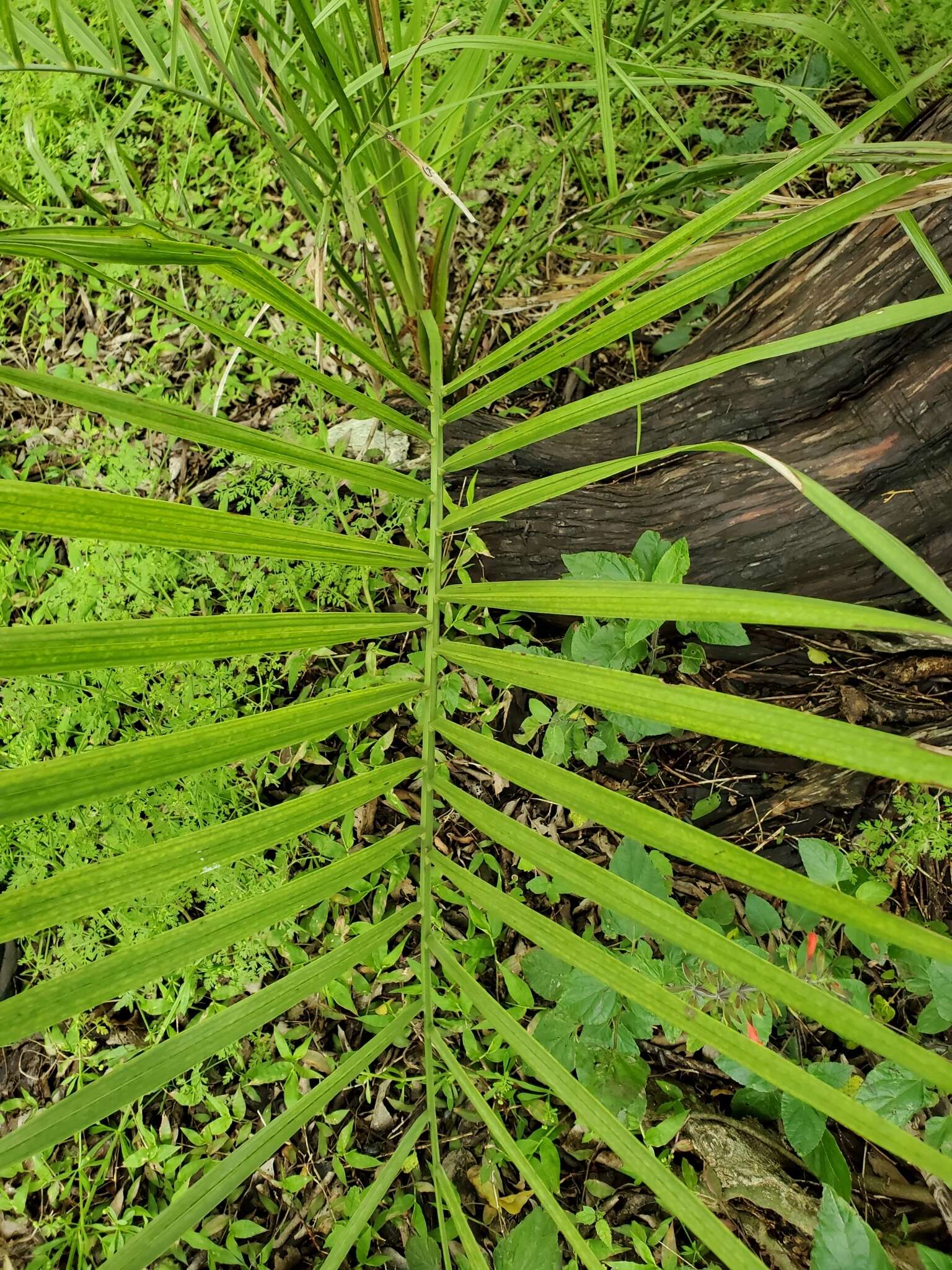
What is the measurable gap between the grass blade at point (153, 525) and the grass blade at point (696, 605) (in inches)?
7.3

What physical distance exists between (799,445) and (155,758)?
2.95ft

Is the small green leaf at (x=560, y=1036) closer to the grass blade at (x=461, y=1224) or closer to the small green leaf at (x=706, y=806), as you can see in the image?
the grass blade at (x=461, y=1224)

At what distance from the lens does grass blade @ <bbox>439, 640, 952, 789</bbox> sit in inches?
16.4

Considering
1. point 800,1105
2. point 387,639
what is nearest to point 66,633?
point 387,639

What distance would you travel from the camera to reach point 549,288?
138 centimetres

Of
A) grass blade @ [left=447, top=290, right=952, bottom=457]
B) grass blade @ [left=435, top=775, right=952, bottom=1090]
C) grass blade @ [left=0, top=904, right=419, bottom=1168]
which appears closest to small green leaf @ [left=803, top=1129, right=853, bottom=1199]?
grass blade @ [left=435, top=775, right=952, bottom=1090]

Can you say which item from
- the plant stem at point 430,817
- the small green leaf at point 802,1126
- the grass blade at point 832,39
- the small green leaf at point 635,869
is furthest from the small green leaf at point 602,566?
the small green leaf at point 802,1126

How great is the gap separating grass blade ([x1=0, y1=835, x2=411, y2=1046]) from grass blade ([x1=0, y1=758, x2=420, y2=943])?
0.13 ft

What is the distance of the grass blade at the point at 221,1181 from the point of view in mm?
567

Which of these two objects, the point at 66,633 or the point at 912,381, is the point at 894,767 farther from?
the point at 912,381

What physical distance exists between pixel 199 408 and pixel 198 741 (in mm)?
1099

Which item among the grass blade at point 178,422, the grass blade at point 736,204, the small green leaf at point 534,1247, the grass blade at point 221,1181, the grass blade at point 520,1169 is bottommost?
the small green leaf at point 534,1247

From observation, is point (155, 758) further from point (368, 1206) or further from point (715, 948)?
point (368, 1206)

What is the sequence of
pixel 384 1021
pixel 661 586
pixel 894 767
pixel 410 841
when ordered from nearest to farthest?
pixel 894 767 < pixel 661 586 < pixel 410 841 < pixel 384 1021
